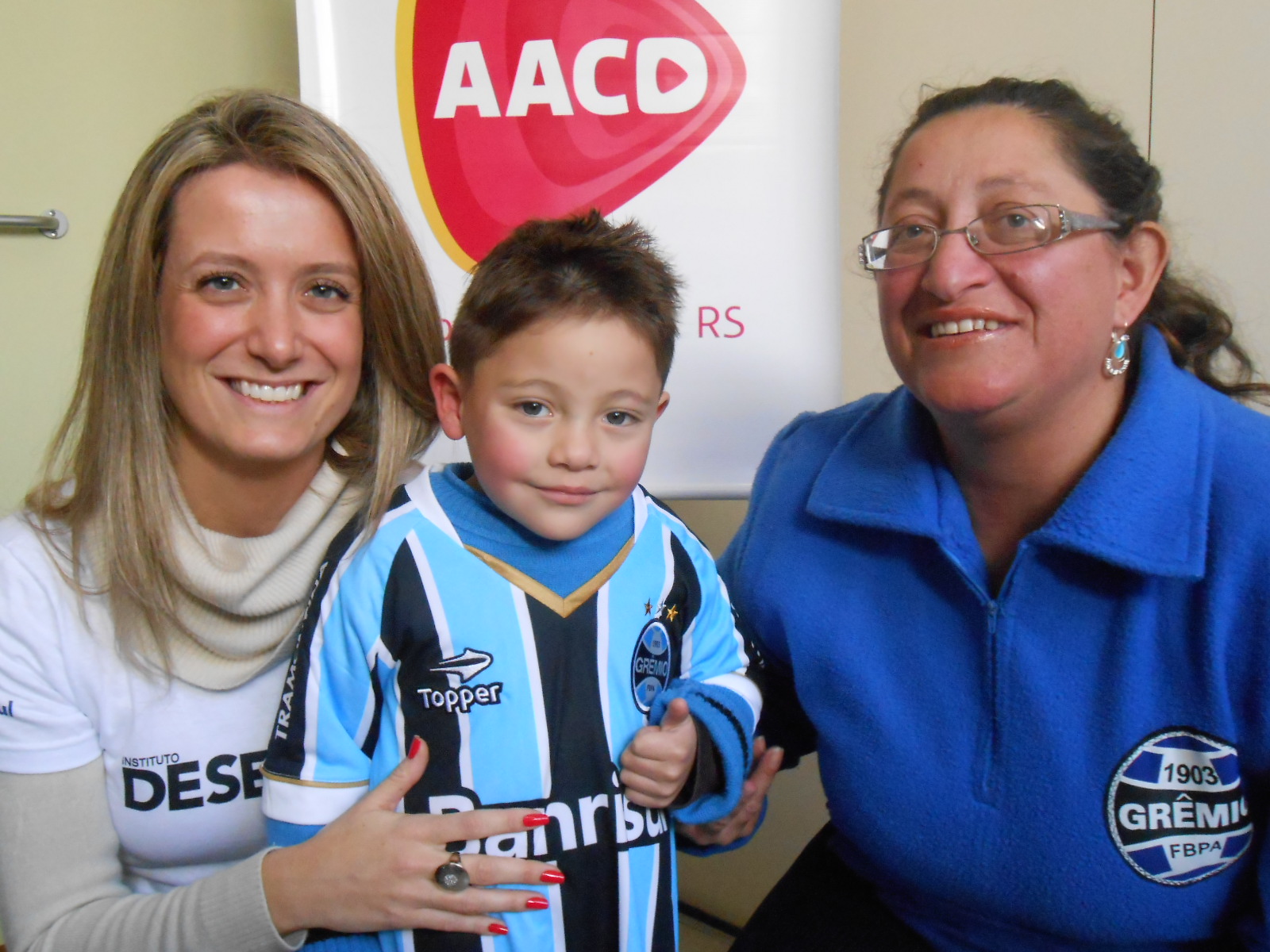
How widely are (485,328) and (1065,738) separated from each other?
861 millimetres

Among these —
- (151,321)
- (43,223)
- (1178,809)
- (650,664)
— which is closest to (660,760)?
(650,664)

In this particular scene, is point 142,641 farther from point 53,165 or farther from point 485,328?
point 53,165

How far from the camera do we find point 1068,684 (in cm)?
109

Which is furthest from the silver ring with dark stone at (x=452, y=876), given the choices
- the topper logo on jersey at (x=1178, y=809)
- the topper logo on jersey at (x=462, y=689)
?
the topper logo on jersey at (x=1178, y=809)

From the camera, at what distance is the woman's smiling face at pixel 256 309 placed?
1113 mm

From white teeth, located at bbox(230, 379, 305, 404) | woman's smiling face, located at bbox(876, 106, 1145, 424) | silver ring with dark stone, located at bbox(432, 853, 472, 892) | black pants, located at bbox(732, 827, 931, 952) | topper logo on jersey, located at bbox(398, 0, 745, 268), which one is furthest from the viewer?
topper logo on jersey, located at bbox(398, 0, 745, 268)

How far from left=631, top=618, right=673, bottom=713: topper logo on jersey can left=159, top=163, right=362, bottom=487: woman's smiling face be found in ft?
1.74

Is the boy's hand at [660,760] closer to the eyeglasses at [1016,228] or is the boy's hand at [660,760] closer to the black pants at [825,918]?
the black pants at [825,918]

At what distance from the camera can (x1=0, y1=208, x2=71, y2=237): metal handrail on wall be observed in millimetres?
2078

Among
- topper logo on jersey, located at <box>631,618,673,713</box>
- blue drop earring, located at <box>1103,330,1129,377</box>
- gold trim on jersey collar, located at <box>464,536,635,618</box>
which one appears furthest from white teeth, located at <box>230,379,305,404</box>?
blue drop earring, located at <box>1103,330,1129,377</box>

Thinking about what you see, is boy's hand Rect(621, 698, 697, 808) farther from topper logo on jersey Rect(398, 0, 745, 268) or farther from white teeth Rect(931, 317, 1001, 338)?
topper logo on jersey Rect(398, 0, 745, 268)

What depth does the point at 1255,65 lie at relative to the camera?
169 cm

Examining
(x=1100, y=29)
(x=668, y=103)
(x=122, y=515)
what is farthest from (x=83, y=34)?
(x=1100, y=29)

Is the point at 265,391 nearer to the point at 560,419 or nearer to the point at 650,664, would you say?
the point at 560,419
